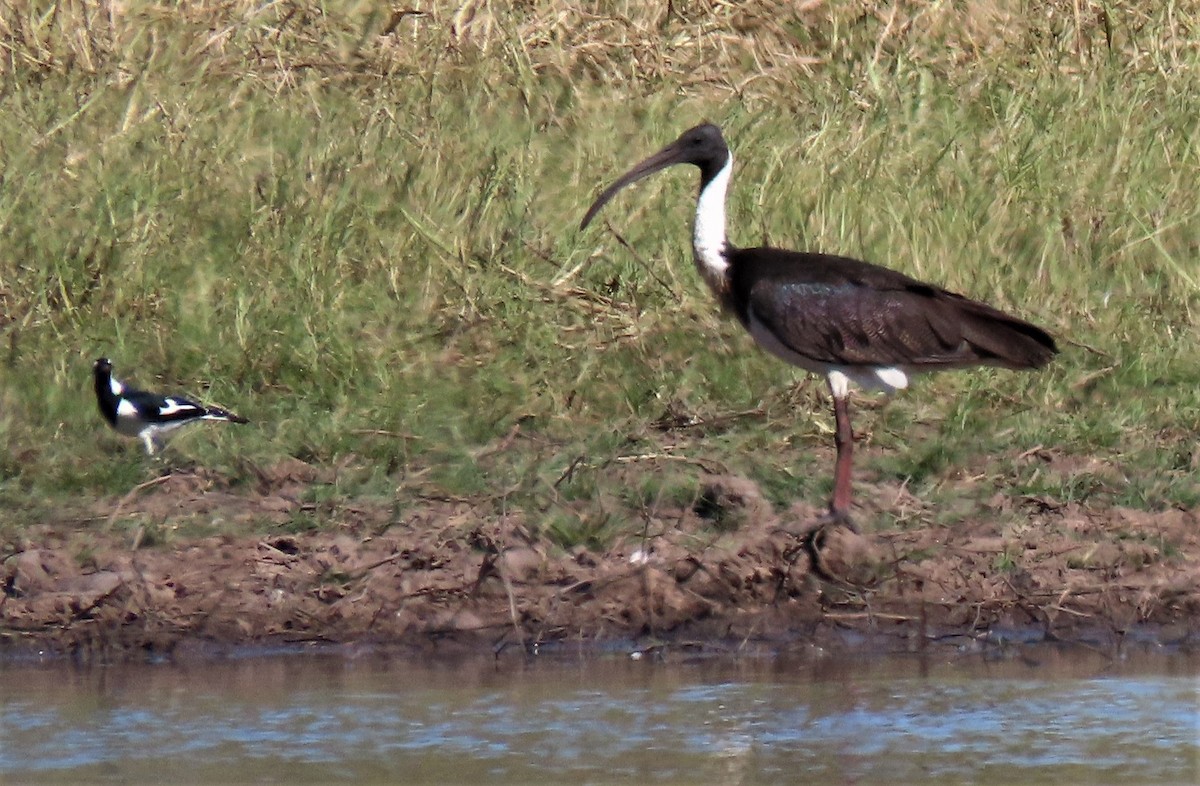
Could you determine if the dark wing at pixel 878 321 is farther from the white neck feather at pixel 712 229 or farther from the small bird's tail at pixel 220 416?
the small bird's tail at pixel 220 416

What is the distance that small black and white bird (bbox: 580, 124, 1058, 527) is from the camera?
21.2 ft

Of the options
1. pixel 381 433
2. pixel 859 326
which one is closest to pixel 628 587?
pixel 859 326

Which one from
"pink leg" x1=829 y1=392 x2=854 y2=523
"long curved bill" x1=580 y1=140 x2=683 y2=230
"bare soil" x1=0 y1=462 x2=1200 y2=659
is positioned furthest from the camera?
"long curved bill" x1=580 y1=140 x2=683 y2=230

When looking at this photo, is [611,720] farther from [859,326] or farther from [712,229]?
[712,229]

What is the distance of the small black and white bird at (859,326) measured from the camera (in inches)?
255

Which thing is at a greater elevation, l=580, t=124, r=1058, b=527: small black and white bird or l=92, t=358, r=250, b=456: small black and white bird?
l=580, t=124, r=1058, b=527: small black and white bird

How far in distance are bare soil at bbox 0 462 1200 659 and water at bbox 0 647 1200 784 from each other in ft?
0.50

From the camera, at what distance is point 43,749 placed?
4789 millimetres

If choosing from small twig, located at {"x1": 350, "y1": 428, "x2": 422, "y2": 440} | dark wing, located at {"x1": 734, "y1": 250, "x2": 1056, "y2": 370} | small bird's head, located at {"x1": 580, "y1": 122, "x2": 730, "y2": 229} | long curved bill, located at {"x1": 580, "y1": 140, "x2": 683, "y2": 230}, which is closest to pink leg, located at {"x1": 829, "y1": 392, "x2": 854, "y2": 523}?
dark wing, located at {"x1": 734, "y1": 250, "x2": 1056, "y2": 370}

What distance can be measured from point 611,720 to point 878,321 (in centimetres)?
202

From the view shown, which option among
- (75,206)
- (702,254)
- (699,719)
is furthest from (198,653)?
(75,206)

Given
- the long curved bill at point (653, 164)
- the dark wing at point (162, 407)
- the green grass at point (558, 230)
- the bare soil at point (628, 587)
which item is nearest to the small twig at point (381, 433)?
the green grass at point (558, 230)

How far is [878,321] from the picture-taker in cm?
659

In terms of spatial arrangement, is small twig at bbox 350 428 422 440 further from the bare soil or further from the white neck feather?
the white neck feather
